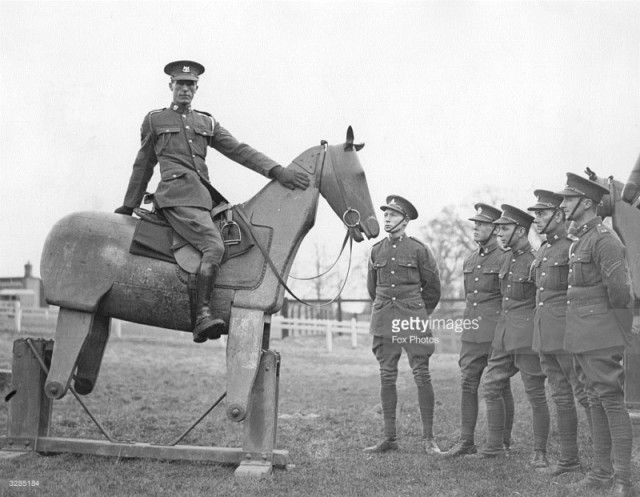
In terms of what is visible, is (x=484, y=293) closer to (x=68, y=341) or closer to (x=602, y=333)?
(x=602, y=333)

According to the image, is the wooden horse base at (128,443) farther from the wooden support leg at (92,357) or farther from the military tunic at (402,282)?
the military tunic at (402,282)

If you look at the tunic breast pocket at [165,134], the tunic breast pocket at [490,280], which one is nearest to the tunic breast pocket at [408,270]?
the tunic breast pocket at [490,280]

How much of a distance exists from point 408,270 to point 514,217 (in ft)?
3.78

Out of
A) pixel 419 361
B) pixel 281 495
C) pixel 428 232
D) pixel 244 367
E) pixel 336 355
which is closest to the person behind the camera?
pixel 281 495

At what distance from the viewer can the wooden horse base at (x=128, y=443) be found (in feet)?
18.3

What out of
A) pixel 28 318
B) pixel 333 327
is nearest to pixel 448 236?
pixel 333 327

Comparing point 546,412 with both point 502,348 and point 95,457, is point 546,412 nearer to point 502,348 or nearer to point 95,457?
point 502,348

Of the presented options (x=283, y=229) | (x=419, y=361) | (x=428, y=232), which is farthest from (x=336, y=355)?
A: (x=283, y=229)

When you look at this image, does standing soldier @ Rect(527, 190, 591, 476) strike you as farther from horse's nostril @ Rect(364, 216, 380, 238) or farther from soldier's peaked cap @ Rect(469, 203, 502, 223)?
horse's nostril @ Rect(364, 216, 380, 238)

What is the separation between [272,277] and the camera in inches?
220

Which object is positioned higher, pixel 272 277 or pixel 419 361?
pixel 272 277

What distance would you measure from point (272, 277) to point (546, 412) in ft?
8.70

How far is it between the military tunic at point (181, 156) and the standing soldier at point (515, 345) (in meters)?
2.32

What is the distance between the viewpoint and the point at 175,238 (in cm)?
559
